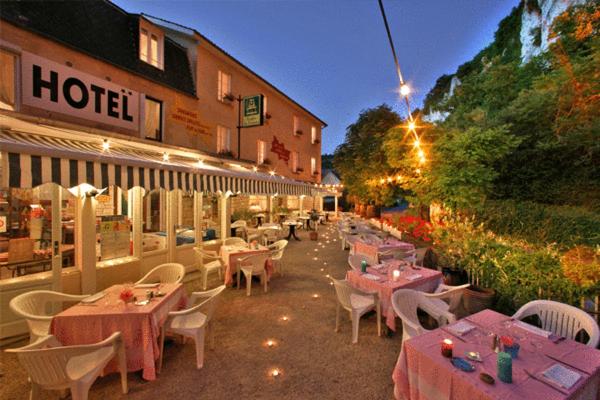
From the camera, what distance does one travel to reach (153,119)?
8.60 m

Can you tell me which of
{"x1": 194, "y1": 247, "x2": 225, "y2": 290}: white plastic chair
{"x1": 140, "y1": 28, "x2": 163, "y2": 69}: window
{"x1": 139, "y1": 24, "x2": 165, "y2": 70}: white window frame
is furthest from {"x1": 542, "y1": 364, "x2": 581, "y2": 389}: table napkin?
{"x1": 140, "y1": 28, "x2": 163, "y2": 69}: window

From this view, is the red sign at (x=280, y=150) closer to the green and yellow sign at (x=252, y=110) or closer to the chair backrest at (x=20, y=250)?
the green and yellow sign at (x=252, y=110)

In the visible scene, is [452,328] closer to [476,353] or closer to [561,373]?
[476,353]

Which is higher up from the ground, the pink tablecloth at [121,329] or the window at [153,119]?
the window at [153,119]

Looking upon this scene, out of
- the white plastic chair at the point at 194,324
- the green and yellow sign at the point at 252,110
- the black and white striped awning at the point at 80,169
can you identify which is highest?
the green and yellow sign at the point at 252,110

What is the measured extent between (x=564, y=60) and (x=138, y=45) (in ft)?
48.0

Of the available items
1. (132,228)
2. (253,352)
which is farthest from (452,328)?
(132,228)

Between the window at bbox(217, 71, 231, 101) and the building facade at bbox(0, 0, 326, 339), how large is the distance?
0.31 metres

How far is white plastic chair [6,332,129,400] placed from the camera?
263 cm

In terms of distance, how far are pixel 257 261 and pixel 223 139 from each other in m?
7.34

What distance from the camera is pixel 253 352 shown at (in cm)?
420

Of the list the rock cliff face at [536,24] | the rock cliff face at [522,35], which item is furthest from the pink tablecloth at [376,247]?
the rock cliff face at [536,24]

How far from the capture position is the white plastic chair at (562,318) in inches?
131

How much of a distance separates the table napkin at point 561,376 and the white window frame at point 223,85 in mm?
12469
